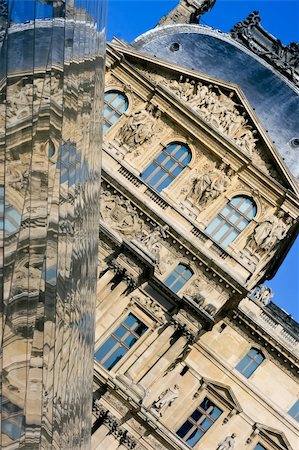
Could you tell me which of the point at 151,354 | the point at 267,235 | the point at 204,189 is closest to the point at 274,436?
the point at 151,354

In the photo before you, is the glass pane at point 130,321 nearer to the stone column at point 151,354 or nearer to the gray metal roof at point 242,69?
the stone column at point 151,354

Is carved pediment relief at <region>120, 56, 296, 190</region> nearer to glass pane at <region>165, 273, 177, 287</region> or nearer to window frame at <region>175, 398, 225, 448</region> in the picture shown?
glass pane at <region>165, 273, 177, 287</region>

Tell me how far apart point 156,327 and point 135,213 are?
4.47m

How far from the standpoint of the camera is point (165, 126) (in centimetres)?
3344

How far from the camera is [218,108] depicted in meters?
33.6

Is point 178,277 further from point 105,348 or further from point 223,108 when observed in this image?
point 223,108

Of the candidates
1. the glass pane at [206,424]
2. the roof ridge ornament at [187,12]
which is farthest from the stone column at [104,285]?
the roof ridge ornament at [187,12]

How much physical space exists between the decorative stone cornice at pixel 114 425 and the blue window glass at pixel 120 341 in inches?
64.6

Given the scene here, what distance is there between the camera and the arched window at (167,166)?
32562 mm

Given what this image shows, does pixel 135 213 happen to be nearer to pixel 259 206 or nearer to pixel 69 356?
pixel 259 206

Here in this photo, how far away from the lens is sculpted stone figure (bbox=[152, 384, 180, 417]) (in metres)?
29.0

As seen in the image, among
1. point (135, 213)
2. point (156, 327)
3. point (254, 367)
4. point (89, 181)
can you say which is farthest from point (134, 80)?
point (89, 181)

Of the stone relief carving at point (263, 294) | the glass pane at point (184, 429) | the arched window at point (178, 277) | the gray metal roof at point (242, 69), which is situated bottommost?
the glass pane at point (184, 429)

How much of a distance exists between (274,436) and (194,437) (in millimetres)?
3132
